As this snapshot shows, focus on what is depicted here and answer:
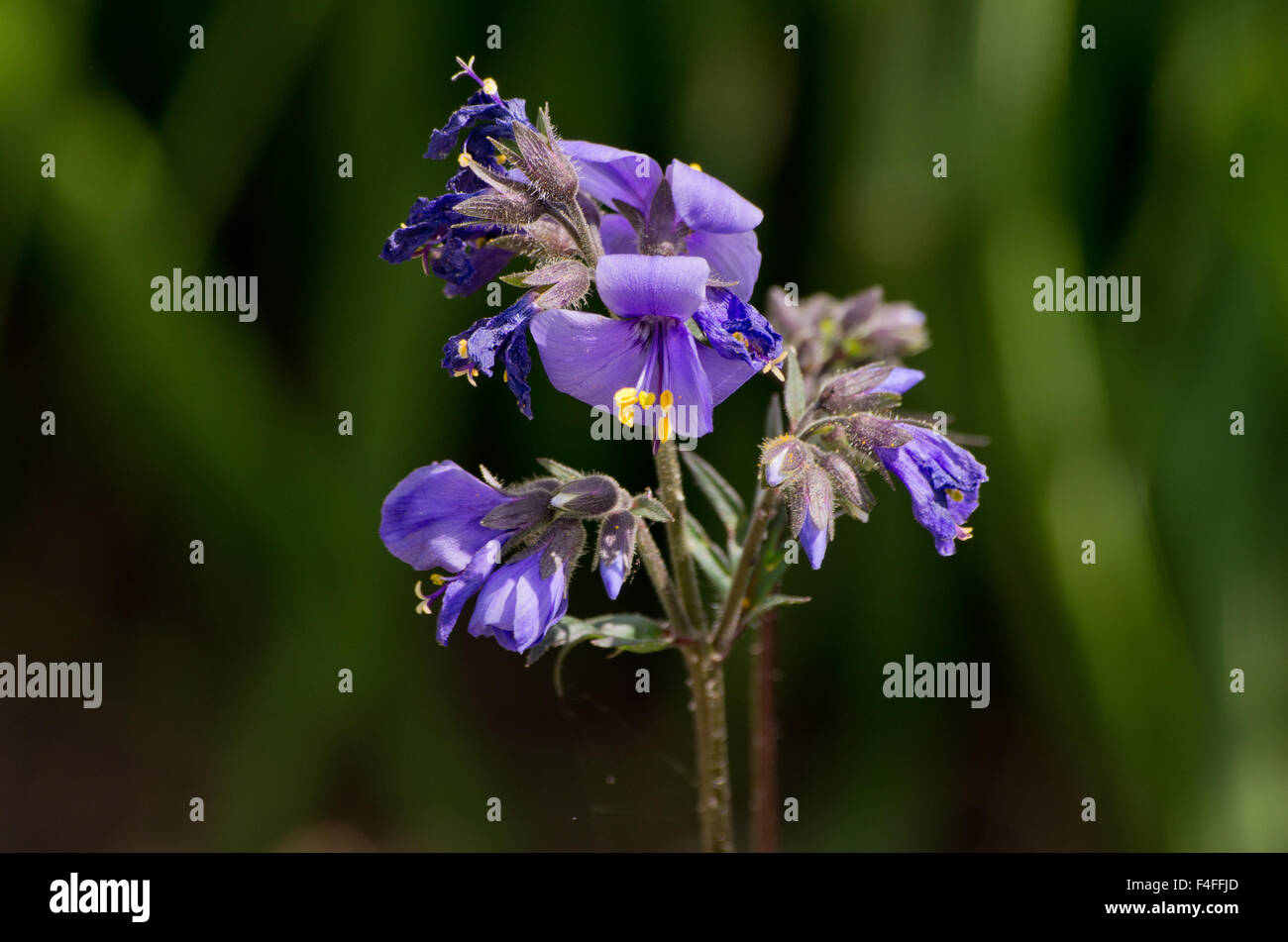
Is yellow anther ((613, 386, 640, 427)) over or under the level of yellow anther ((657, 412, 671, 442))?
over

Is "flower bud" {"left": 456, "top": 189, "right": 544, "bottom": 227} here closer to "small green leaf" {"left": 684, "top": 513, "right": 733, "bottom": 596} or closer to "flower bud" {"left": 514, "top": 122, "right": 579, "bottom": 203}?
"flower bud" {"left": 514, "top": 122, "right": 579, "bottom": 203}

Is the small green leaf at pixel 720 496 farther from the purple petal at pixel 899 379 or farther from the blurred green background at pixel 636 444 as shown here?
the blurred green background at pixel 636 444

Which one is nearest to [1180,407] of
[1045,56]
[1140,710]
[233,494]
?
[1140,710]

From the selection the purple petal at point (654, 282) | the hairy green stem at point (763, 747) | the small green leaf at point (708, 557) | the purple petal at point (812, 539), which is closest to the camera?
the purple petal at point (654, 282)

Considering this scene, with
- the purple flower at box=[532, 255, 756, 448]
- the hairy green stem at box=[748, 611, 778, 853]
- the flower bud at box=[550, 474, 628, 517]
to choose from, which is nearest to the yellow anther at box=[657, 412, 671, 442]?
the purple flower at box=[532, 255, 756, 448]

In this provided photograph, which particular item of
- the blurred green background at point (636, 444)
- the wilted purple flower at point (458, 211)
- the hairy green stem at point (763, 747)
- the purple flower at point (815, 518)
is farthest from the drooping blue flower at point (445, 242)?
the blurred green background at point (636, 444)
